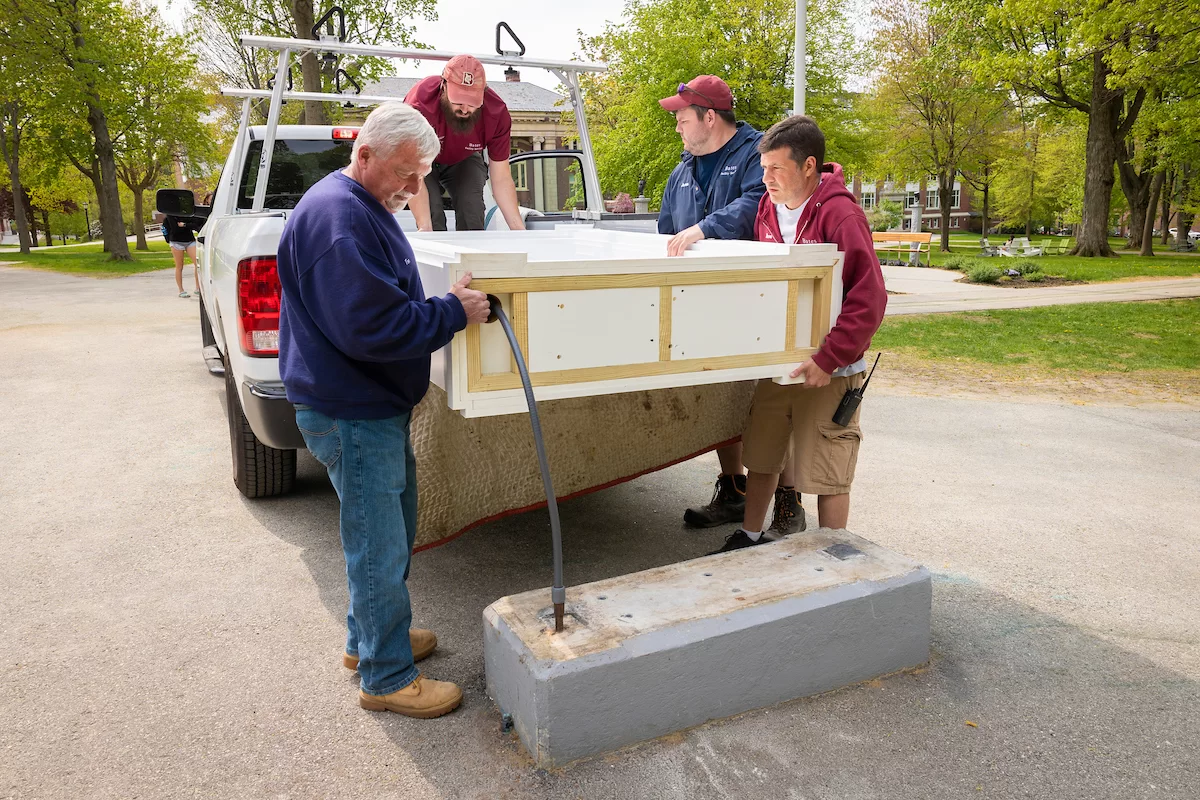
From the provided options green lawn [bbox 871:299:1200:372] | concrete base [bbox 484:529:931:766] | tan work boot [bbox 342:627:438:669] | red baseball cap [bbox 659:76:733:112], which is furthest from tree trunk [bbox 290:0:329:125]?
concrete base [bbox 484:529:931:766]

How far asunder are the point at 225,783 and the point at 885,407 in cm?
584

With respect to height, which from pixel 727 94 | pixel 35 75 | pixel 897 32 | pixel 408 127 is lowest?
pixel 408 127

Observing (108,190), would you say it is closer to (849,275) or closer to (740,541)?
(740,541)

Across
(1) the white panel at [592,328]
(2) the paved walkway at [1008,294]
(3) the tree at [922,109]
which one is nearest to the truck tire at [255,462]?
(1) the white panel at [592,328]

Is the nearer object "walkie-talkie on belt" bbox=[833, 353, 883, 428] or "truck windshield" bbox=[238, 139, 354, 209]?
"walkie-talkie on belt" bbox=[833, 353, 883, 428]

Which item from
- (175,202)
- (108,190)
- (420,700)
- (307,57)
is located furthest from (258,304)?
(108,190)

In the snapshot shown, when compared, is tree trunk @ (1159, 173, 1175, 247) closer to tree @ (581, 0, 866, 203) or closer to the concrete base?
tree @ (581, 0, 866, 203)

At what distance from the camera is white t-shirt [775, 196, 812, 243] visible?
11.4ft

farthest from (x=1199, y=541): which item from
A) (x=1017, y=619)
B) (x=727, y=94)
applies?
(x=727, y=94)

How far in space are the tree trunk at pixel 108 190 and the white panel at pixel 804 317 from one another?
29.2m

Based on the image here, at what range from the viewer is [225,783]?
7.85ft

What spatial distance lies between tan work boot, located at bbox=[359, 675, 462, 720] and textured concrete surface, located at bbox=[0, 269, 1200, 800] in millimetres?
37

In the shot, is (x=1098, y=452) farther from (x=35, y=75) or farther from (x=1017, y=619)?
(x=35, y=75)

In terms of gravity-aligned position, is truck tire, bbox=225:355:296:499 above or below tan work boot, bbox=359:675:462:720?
above
